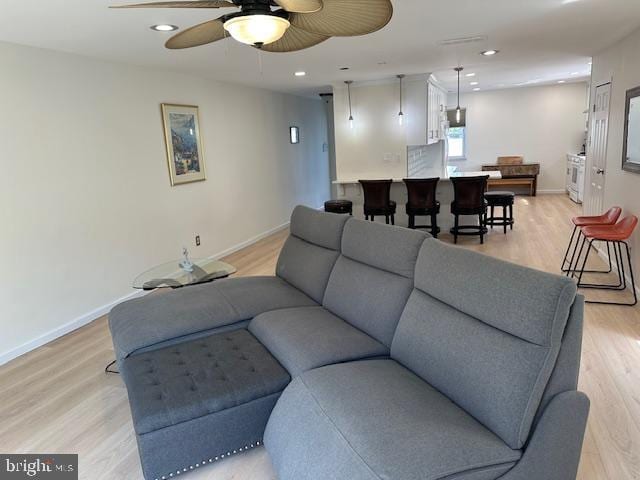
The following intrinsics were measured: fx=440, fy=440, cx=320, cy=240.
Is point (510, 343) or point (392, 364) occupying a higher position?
point (510, 343)

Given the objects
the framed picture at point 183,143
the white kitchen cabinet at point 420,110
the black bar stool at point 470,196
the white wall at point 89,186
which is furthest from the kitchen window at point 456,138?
the framed picture at point 183,143

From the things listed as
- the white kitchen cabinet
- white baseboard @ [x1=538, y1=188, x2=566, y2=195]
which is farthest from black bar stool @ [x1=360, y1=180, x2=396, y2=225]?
white baseboard @ [x1=538, y1=188, x2=566, y2=195]

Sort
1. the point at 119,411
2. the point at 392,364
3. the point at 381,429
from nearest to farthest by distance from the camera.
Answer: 1. the point at 381,429
2. the point at 392,364
3. the point at 119,411

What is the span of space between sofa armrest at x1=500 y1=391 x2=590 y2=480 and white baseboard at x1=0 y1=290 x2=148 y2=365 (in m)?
3.44

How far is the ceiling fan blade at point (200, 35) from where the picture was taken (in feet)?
6.26

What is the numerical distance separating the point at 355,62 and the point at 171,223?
273cm

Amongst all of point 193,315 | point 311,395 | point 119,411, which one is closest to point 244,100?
point 193,315

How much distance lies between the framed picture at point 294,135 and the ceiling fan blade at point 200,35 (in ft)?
18.8

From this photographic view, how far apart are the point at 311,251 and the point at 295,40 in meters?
1.49

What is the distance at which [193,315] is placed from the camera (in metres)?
2.68

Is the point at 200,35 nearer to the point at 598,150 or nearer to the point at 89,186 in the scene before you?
the point at 89,186

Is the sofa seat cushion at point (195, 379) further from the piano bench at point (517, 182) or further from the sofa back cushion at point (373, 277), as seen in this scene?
Answer: the piano bench at point (517, 182)

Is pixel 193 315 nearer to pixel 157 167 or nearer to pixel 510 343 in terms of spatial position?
pixel 510 343

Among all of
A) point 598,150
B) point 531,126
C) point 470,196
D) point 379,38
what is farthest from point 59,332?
point 531,126
